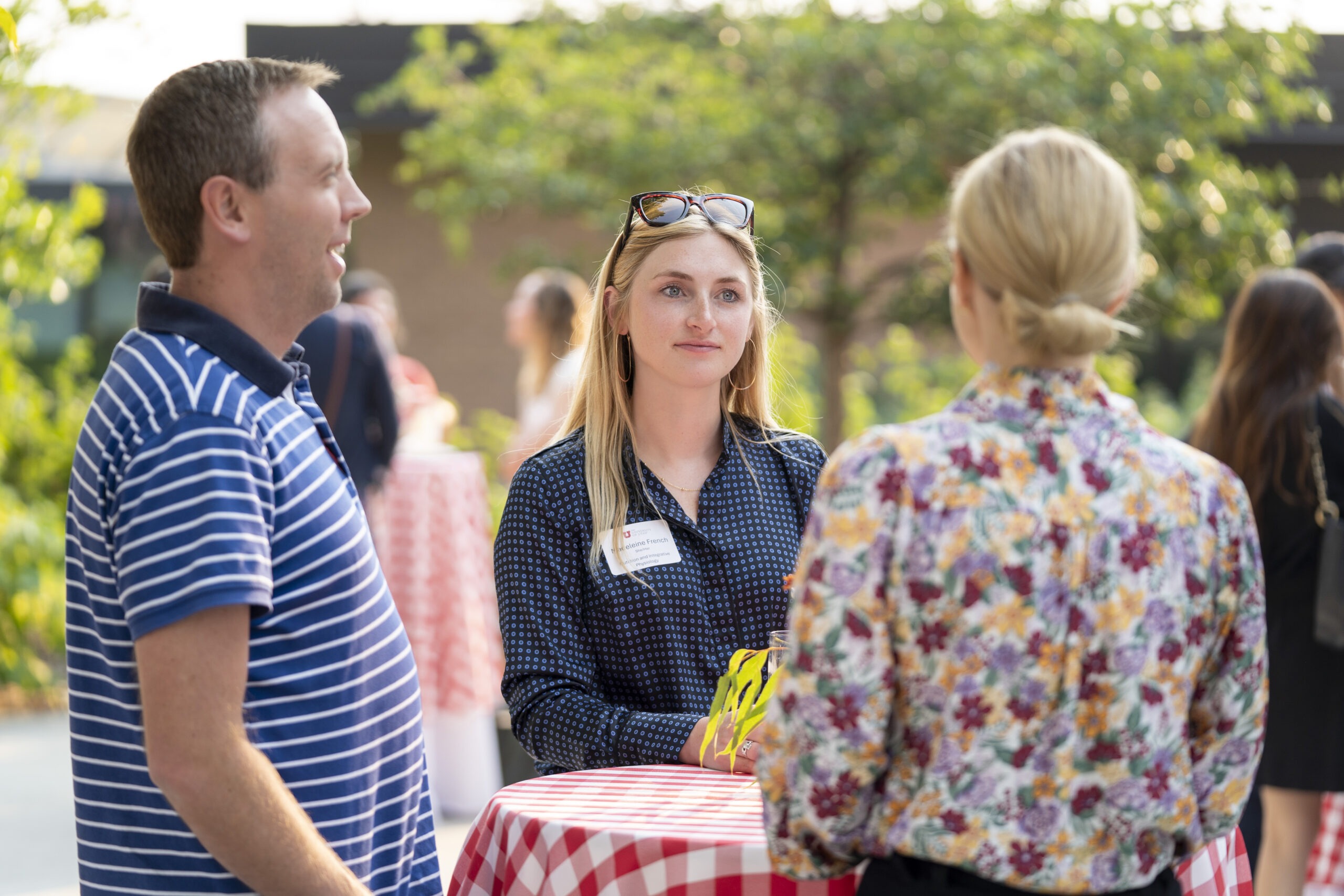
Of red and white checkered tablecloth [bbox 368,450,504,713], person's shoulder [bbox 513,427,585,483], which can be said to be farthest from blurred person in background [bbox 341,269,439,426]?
person's shoulder [bbox 513,427,585,483]

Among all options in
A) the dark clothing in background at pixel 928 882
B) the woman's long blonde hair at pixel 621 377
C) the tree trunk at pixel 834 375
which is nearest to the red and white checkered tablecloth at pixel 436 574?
the tree trunk at pixel 834 375

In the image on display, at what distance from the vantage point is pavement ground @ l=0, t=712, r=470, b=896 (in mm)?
4734

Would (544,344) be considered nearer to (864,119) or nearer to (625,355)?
(864,119)

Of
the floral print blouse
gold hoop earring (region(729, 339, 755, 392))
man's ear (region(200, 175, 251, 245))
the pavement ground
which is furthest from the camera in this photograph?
the pavement ground

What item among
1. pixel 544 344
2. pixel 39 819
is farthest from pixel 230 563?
pixel 39 819

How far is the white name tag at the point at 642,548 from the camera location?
232 cm

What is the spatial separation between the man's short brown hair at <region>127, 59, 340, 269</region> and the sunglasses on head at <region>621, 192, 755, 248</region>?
3.22 ft

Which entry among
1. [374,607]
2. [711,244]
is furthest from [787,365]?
[374,607]

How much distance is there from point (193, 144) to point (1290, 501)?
3407 millimetres

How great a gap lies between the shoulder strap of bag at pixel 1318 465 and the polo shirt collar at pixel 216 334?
322 cm

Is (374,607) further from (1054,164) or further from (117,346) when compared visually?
(1054,164)

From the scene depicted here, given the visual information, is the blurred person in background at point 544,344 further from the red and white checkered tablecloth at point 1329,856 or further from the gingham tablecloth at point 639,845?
the gingham tablecloth at point 639,845

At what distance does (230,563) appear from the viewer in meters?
1.46

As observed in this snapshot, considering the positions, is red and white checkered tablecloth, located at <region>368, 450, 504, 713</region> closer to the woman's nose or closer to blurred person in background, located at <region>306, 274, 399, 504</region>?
blurred person in background, located at <region>306, 274, 399, 504</region>
